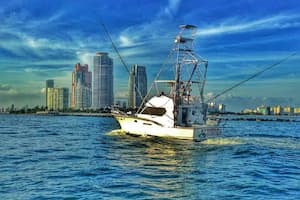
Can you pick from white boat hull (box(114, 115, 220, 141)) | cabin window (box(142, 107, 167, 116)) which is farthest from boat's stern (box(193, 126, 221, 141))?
cabin window (box(142, 107, 167, 116))

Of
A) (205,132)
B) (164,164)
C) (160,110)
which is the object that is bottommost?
(164,164)

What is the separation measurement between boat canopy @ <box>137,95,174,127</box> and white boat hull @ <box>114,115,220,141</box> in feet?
2.27

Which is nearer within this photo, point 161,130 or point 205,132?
point 205,132

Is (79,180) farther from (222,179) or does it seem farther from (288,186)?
(288,186)

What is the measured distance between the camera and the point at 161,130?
2042 inches

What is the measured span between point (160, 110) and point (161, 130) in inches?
106

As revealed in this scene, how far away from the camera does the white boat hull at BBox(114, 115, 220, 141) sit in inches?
1948

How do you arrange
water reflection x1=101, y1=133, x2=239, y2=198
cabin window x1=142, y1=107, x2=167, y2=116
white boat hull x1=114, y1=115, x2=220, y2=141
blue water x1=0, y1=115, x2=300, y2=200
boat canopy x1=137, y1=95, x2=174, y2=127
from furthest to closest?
cabin window x1=142, y1=107, x2=167, y2=116 < boat canopy x1=137, y1=95, x2=174, y2=127 < white boat hull x1=114, y1=115, x2=220, y2=141 < water reflection x1=101, y1=133, x2=239, y2=198 < blue water x1=0, y1=115, x2=300, y2=200

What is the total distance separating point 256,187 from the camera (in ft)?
74.2

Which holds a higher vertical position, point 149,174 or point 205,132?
point 205,132

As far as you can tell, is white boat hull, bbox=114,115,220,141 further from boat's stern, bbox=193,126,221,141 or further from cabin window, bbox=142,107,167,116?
cabin window, bbox=142,107,167,116

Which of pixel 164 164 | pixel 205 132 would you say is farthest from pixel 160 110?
pixel 164 164

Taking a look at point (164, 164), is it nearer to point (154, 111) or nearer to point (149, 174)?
point (149, 174)

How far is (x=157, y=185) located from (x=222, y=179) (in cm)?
417
